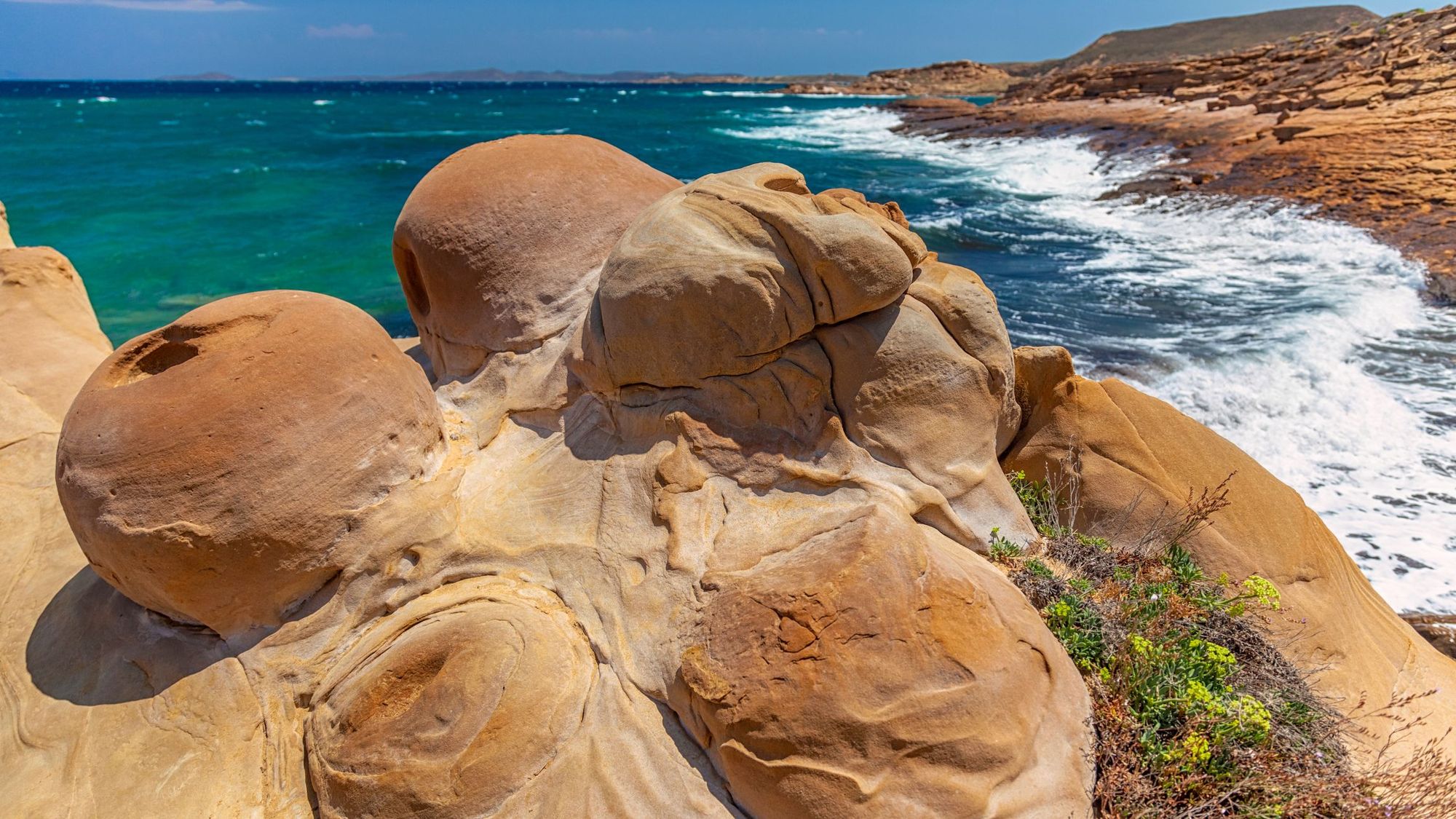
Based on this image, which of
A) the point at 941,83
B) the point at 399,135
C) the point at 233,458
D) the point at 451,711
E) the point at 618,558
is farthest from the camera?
the point at 941,83

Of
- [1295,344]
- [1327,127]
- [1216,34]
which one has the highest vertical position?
[1216,34]

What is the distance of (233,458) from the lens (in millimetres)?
3215

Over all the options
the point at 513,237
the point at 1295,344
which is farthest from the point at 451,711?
the point at 1295,344

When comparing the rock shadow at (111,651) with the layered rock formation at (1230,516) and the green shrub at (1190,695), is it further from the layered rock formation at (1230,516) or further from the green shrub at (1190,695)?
the layered rock formation at (1230,516)

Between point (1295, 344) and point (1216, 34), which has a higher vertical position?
point (1216, 34)

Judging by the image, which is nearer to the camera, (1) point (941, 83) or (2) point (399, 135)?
(2) point (399, 135)

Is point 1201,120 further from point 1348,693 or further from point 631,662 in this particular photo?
point 631,662

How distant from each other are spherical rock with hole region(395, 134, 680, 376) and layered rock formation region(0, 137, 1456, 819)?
0.16 feet

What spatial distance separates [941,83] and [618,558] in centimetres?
8375

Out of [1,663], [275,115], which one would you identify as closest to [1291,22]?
[275,115]

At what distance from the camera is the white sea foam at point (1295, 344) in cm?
596

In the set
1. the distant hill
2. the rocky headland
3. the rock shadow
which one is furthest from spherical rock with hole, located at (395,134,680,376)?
the distant hill

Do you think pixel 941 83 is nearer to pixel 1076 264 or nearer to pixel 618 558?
pixel 1076 264

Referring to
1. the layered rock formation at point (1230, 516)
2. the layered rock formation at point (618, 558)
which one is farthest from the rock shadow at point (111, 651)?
the layered rock formation at point (1230, 516)
